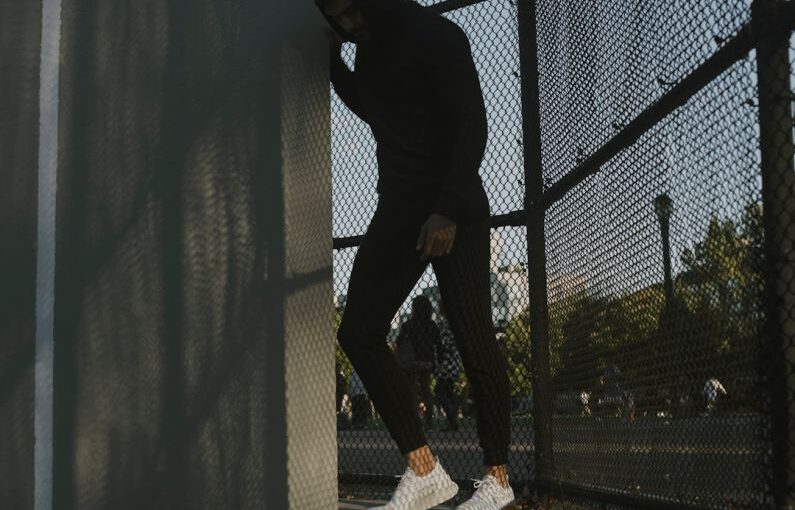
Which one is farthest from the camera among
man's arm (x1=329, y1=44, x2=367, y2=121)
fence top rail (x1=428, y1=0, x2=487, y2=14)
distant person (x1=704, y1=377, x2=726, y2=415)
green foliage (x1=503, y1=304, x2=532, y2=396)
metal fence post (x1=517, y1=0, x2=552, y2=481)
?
fence top rail (x1=428, y1=0, x2=487, y2=14)

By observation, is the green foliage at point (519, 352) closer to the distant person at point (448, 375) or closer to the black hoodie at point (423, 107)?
the distant person at point (448, 375)

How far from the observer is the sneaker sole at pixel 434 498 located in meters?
3.43

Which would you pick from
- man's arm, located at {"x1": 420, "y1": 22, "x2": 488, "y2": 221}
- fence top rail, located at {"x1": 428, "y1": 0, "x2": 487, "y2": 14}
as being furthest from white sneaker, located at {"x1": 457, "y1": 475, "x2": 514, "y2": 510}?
fence top rail, located at {"x1": 428, "y1": 0, "x2": 487, "y2": 14}

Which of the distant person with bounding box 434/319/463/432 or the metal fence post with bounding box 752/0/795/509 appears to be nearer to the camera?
the metal fence post with bounding box 752/0/795/509

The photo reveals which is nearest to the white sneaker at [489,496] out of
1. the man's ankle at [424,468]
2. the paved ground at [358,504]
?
the man's ankle at [424,468]

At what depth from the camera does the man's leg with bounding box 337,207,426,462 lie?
3.46 meters

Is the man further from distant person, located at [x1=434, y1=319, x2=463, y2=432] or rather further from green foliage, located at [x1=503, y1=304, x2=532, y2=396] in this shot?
distant person, located at [x1=434, y1=319, x2=463, y2=432]

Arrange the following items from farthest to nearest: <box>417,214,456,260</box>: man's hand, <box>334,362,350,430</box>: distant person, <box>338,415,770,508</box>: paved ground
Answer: <box>334,362,350,430</box>: distant person, <box>417,214,456,260</box>: man's hand, <box>338,415,770,508</box>: paved ground

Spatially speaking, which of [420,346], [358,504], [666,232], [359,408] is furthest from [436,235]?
[359,408]

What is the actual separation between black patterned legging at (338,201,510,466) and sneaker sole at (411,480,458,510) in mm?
160

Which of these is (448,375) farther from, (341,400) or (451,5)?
(451,5)

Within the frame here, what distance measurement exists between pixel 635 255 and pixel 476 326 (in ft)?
2.34

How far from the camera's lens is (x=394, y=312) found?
352cm

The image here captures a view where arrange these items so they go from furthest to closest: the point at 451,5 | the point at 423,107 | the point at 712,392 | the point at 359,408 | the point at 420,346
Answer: the point at 359,408 → the point at 420,346 → the point at 451,5 → the point at 423,107 → the point at 712,392
